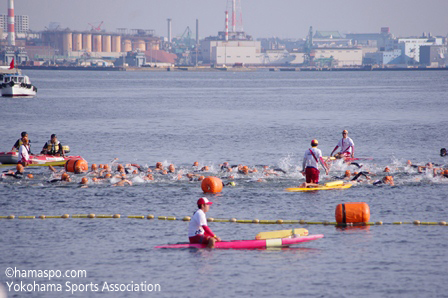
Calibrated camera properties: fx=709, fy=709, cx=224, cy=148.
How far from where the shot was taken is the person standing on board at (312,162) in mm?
31625

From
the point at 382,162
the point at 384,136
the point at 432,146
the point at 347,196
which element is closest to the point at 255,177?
the point at 347,196

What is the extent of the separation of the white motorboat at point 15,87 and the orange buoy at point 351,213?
9426 centimetres

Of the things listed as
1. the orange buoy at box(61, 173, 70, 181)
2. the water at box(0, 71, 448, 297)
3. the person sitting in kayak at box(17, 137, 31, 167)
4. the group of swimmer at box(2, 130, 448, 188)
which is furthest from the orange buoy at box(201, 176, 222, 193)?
the person sitting in kayak at box(17, 137, 31, 167)

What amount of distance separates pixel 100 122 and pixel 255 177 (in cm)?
4415

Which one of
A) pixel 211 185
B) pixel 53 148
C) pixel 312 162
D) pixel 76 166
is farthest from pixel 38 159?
pixel 312 162

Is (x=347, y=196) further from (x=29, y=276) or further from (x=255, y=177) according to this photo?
(x=29, y=276)

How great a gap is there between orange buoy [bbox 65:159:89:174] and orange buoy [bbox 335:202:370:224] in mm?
16911

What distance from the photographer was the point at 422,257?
73.8 feet

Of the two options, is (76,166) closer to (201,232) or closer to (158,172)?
(158,172)

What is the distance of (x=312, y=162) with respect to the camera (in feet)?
105

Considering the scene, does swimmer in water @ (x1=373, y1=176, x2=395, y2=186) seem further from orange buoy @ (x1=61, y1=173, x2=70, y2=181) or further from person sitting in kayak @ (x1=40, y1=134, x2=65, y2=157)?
person sitting in kayak @ (x1=40, y1=134, x2=65, y2=157)

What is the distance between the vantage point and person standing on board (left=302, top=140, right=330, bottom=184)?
104 ft

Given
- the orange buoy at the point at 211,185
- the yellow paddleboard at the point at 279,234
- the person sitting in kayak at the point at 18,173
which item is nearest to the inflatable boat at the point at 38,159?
the person sitting in kayak at the point at 18,173

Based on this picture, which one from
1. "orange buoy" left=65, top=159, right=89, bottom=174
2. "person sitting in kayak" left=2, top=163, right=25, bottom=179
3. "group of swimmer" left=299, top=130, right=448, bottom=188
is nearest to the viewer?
"group of swimmer" left=299, top=130, right=448, bottom=188
